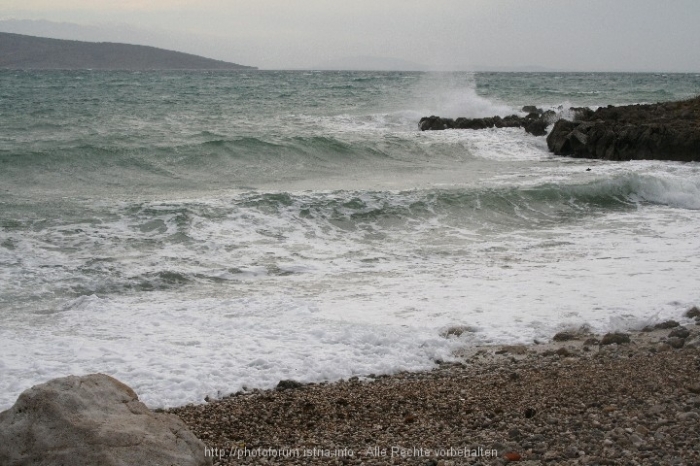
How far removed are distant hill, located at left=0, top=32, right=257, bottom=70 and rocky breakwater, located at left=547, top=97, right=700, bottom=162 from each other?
98628 millimetres

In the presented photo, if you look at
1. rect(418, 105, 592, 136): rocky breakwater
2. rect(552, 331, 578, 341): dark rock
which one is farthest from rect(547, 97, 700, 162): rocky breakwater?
rect(552, 331, 578, 341): dark rock

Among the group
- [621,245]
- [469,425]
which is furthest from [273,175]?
[469,425]

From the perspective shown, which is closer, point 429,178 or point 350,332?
point 350,332

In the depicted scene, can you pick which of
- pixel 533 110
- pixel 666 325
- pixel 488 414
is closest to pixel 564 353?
pixel 666 325

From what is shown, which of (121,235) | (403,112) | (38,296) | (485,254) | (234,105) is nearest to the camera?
(38,296)

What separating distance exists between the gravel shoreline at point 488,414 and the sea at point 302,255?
442mm

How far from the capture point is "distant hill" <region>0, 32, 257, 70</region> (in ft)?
370

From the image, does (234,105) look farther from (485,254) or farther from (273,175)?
(485,254)

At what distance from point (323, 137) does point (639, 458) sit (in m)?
18.0

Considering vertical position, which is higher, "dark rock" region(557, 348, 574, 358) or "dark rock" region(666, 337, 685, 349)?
"dark rock" region(666, 337, 685, 349)

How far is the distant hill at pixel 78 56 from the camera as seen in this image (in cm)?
11268

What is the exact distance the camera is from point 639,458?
14.1 ft

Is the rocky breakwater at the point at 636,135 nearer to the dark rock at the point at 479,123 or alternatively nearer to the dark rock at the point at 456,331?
the dark rock at the point at 479,123

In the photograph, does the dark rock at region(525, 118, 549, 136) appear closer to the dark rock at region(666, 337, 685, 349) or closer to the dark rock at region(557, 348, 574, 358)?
the dark rock at region(666, 337, 685, 349)
